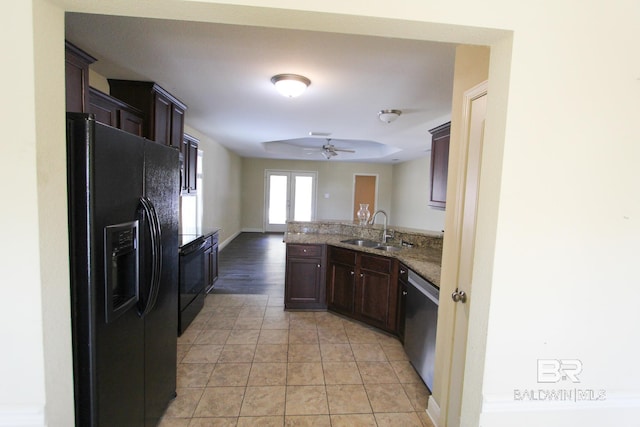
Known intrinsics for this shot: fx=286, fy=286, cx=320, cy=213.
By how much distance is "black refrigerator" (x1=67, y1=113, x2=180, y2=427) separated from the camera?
1.08 meters

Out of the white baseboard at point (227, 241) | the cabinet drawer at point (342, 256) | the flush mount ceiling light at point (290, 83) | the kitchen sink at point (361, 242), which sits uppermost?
the flush mount ceiling light at point (290, 83)

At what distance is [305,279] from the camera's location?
3553mm

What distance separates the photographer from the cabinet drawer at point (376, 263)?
9.48 ft

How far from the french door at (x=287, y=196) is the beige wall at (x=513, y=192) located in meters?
8.46

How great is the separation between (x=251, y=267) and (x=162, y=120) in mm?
3186

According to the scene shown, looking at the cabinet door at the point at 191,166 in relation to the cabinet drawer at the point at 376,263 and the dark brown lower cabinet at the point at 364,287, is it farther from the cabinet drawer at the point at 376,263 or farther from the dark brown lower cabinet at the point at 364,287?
the cabinet drawer at the point at 376,263

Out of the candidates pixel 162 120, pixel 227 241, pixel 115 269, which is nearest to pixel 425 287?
pixel 115 269

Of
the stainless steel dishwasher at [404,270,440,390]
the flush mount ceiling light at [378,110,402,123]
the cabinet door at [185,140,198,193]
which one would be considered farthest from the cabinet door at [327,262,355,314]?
the cabinet door at [185,140,198,193]

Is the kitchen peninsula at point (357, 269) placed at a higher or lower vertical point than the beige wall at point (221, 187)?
lower

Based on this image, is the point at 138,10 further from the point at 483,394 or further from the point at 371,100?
the point at 371,100

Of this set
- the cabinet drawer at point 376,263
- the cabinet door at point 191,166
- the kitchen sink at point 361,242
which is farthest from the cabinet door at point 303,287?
the cabinet door at point 191,166

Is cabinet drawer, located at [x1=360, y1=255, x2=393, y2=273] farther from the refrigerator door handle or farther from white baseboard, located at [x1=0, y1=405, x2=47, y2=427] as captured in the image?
white baseboard, located at [x1=0, y1=405, x2=47, y2=427]

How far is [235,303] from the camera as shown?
3.71m

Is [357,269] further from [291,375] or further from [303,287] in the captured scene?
[291,375]
